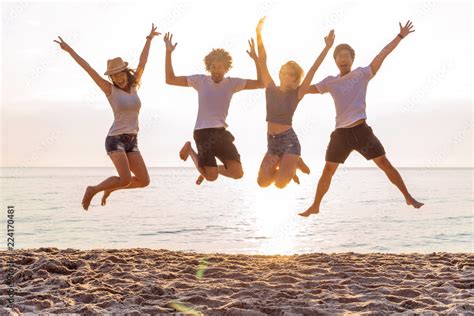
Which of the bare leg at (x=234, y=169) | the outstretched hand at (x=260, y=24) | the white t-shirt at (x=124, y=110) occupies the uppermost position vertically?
the outstretched hand at (x=260, y=24)

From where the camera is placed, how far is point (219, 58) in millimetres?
→ 8367

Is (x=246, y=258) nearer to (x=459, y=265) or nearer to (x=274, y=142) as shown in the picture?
(x=274, y=142)

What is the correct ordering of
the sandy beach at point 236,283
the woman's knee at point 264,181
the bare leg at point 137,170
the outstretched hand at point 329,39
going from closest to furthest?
the sandy beach at point 236,283 → the outstretched hand at point 329,39 → the bare leg at point 137,170 → the woman's knee at point 264,181

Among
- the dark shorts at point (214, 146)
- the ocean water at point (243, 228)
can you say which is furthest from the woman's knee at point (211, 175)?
the ocean water at point (243, 228)

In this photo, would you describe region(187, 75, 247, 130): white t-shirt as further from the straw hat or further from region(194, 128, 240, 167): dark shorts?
the straw hat

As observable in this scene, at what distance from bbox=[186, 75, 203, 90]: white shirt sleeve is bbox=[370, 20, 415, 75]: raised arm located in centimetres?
236

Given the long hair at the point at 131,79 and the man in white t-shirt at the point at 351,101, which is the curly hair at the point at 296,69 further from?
the long hair at the point at 131,79

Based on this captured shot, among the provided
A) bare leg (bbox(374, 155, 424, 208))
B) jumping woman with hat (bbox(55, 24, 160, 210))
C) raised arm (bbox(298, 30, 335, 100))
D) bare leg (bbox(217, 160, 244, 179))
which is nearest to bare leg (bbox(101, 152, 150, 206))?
jumping woman with hat (bbox(55, 24, 160, 210))

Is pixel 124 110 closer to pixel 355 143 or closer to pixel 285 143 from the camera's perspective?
pixel 285 143

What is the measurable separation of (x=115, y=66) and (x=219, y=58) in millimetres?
1450

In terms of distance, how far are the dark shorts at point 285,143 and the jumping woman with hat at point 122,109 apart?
6.45 ft

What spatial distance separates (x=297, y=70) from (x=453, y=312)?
3755mm

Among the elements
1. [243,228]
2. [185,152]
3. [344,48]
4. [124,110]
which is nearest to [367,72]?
[344,48]

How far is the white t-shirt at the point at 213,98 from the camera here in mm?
8383
